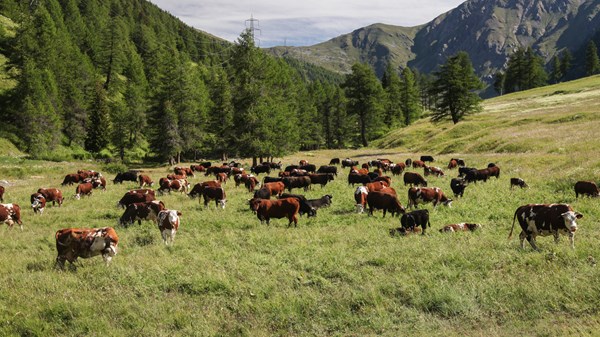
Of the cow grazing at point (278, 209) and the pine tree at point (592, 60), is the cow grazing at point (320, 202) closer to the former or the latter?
the cow grazing at point (278, 209)

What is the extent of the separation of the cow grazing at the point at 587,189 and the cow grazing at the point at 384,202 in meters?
8.58

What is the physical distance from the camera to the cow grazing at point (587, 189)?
740 inches

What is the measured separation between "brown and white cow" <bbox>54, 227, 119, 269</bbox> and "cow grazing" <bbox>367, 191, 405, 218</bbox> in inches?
442

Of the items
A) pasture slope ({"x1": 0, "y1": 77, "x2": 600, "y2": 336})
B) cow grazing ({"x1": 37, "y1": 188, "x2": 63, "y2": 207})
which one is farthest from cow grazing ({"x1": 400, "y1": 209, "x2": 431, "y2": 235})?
cow grazing ({"x1": 37, "y1": 188, "x2": 63, "y2": 207})

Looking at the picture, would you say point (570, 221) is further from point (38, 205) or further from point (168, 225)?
point (38, 205)

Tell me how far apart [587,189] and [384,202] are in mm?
9608

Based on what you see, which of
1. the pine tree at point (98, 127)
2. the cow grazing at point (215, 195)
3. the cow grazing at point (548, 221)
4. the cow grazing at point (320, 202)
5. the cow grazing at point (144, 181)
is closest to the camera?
the cow grazing at point (548, 221)

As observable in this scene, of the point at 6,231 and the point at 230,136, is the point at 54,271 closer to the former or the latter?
the point at 6,231

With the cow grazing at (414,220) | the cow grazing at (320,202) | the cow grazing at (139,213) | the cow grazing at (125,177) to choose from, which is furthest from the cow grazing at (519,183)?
the cow grazing at (125,177)

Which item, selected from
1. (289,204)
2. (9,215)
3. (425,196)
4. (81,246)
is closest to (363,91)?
(425,196)

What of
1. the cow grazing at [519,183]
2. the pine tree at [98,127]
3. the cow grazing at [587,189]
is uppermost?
the pine tree at [98,127]

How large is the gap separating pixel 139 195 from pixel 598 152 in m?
30.2

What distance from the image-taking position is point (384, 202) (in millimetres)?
18406

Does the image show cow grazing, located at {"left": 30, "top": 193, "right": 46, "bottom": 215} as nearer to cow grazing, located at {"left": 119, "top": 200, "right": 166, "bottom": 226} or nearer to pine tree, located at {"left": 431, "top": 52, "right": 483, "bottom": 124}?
cow grazing, located at {"left": 119, "top": 200, "right": 166, "bottom": 226}
